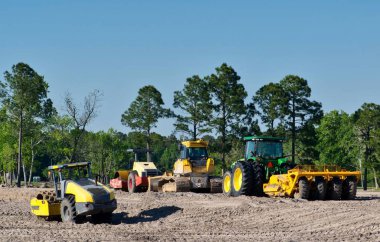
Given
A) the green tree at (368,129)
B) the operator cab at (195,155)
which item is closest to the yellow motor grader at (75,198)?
the operator cab at (195,155)

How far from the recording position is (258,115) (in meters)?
59.0

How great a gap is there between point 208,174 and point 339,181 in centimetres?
935

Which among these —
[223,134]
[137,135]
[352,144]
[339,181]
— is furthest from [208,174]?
[352,144]

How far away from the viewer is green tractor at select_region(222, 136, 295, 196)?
25.2 meters

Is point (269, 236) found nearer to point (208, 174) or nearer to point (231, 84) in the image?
point (208, 174)

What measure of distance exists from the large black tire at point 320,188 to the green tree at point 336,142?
149ft

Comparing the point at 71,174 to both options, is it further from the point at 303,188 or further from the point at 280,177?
the point at 303,188

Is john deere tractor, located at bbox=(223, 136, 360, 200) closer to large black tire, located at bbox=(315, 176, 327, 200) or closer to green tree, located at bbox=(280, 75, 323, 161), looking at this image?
large black tire, located at bbox=(315, 176, 327, 200)

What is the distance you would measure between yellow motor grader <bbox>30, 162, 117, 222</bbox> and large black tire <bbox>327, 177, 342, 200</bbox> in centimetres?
921

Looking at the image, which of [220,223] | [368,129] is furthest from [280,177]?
[368,129]

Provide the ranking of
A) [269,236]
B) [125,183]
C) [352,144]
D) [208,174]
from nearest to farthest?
[269,236], [208,174], [125,183], [352,144]

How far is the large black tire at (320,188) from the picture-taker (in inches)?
935

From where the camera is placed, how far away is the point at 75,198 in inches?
776

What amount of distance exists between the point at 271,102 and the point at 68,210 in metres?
40.9
